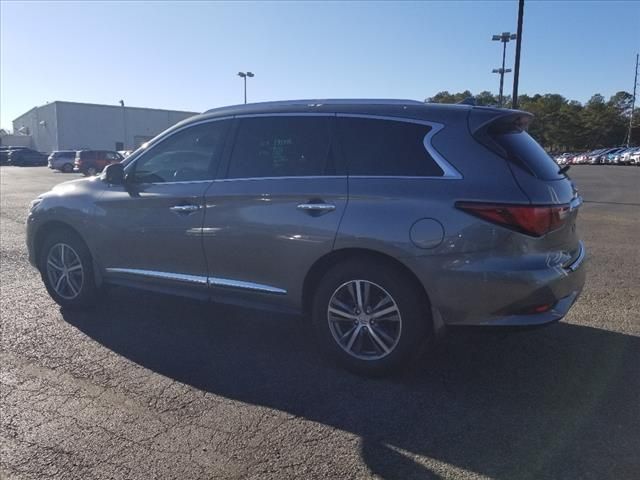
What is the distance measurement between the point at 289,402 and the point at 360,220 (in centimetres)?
129

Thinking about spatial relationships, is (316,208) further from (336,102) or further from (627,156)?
(627,156)

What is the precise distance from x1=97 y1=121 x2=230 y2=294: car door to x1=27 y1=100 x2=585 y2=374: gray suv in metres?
0.01

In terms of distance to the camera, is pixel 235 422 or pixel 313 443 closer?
pixel 313 443

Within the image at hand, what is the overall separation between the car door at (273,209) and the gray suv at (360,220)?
0.01 metres

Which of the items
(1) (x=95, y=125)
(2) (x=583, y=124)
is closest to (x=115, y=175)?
(1) (x=95, y=125)

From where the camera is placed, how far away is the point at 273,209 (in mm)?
4285

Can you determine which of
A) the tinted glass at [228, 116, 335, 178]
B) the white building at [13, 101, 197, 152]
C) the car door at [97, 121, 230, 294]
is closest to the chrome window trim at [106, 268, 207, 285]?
the car door at [97, 121, 230, 294]

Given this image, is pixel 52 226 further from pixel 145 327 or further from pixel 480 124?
pixel 480 124

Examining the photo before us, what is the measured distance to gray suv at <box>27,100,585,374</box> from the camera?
3660 millimetres

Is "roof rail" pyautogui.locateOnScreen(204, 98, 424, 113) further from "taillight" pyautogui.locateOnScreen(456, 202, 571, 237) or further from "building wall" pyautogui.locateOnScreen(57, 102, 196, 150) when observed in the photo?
"building wall" pyautogui.locateOnScreen(57, 102, 196, 150)

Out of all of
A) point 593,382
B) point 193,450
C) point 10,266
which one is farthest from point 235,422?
point 10,266

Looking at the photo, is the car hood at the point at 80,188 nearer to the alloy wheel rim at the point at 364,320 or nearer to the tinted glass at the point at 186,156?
the tinted glass at the point at 186,156

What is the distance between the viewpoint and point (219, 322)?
17.5ft

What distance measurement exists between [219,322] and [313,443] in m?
2.32
